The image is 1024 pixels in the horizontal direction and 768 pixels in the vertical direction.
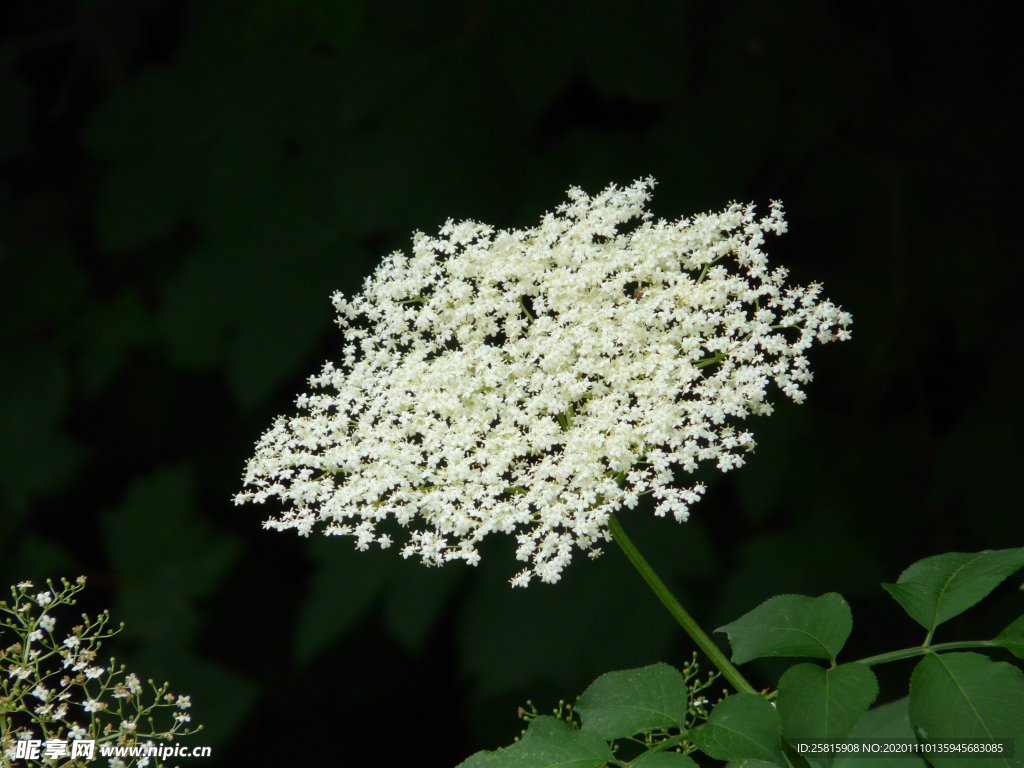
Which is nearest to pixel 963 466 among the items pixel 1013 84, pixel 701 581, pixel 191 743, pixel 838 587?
pixel 838 587

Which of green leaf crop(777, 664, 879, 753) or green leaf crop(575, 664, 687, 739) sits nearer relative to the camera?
green leaf crop(777, 664, 879, 753)

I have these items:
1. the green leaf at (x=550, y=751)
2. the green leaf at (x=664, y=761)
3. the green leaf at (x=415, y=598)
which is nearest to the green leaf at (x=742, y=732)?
the green leaf at (x=664, y=761)

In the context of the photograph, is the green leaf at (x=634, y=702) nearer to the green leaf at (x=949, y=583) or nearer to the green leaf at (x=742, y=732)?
the green leaf at (x=742, y=732)

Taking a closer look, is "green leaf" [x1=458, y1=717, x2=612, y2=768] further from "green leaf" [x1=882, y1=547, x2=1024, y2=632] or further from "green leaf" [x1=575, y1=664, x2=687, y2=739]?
"green leaf" [x1=882, y1=547, x2=1024, y2=632]

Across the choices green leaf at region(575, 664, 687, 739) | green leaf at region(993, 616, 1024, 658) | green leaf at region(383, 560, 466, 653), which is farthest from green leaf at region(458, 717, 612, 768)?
green leaf at region(383, 560, 466, 653)

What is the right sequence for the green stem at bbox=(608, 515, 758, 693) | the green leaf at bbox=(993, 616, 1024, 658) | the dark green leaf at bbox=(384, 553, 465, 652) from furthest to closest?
the dark green leaf at bbox=(384, 553, 465, 652) < the green stem at bbox=(608, 515, 758, 693) < the green leaf at bbox=(993, 616, 1024, 658)

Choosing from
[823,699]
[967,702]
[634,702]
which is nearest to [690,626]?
[634,702]

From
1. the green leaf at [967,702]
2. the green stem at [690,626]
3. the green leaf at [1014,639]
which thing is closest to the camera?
the green leaf at [967,702]
